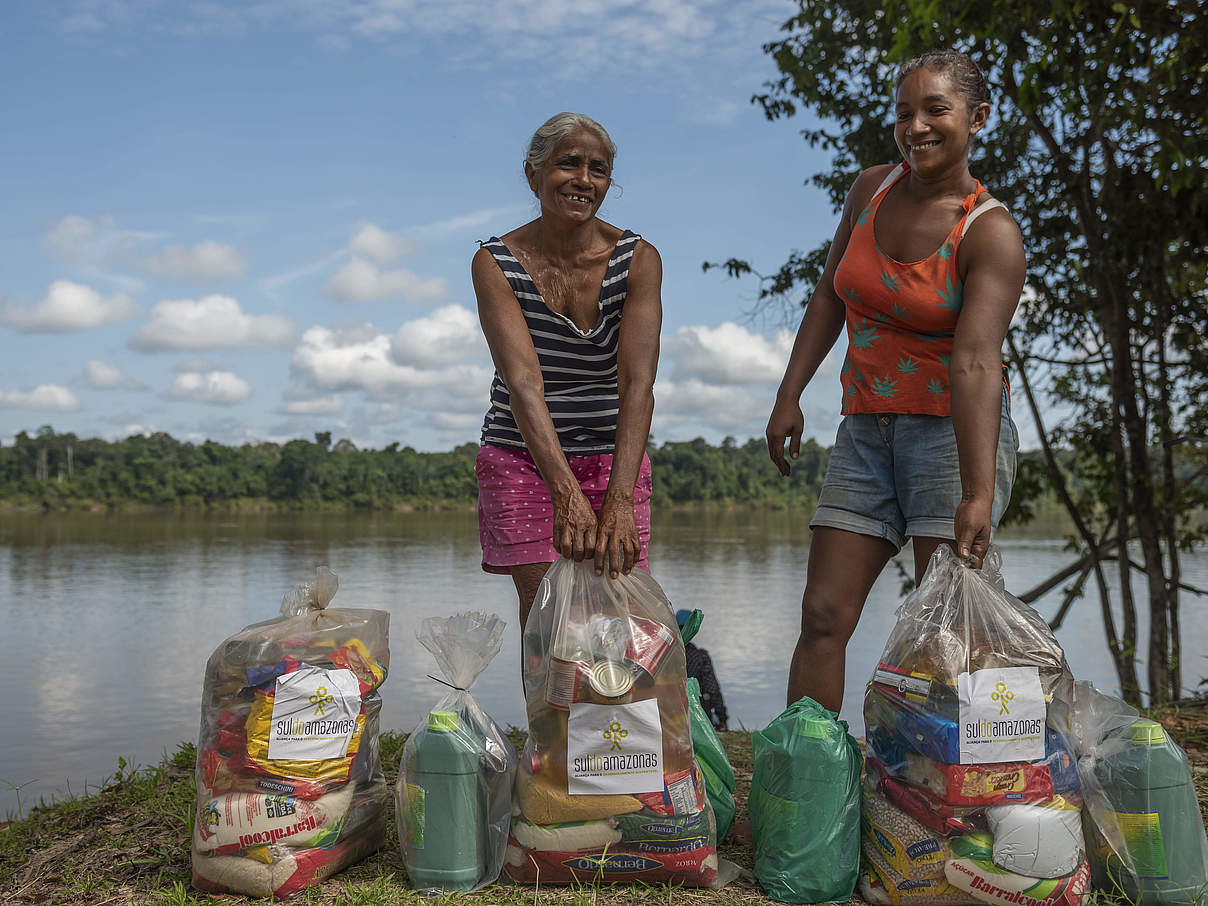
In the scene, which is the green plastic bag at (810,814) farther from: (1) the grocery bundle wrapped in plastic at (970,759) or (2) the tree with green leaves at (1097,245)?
(2) the tree with green leaves at (1097,245)

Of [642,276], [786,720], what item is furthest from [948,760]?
[642,276]

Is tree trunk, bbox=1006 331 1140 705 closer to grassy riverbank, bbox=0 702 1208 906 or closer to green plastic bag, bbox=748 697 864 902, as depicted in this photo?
grassy riverbank, bbox=0 702 1208 906

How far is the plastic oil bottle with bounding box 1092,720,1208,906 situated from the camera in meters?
2.20

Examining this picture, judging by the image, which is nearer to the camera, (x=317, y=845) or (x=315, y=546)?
(x=317, y=845)

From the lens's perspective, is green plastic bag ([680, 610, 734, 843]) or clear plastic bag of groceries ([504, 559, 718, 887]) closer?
clear plastic bag of groceries ([504, 559, 718, 887])

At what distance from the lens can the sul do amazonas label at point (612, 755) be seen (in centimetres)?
226

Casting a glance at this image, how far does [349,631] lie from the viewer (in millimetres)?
2494

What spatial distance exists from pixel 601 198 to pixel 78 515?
3958 centimetres

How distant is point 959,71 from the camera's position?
2455 millimetres

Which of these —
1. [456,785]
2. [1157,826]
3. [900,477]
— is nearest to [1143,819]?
[1157,826]

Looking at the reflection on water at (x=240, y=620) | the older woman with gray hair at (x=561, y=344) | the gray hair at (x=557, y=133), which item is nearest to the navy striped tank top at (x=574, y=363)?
the older woman with gray hair at (x=561, y=344)

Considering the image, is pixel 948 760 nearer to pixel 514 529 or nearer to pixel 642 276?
pixel 514 529

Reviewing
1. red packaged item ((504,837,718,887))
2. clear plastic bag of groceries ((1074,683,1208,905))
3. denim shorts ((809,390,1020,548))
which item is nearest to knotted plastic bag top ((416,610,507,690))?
red packaged item ((504,837,718,887))

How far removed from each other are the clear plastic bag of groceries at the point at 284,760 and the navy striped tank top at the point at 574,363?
0.72 metres
